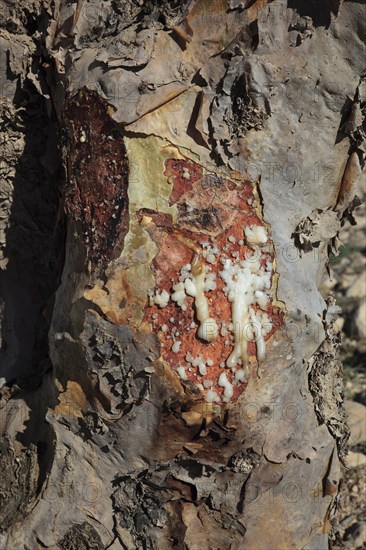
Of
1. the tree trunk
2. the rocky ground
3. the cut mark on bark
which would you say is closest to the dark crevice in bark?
the tree trunk

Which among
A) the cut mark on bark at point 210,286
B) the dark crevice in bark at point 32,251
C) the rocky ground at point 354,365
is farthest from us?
the rocky ground at point 354,365

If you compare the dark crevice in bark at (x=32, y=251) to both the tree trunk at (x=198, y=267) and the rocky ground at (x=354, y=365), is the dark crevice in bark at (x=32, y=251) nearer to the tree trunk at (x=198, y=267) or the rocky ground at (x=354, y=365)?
the tree trunk at (x=198, y=267)

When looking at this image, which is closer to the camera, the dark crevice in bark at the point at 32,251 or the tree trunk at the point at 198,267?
the tree trunk at the point at 198,267

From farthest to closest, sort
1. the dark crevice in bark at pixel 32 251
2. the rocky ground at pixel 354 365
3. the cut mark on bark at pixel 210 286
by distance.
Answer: the rocky ground at pixel 354 365 < the dark crevice in bark at pixel 32 251 < the cut mark on bark at pixel 210 286

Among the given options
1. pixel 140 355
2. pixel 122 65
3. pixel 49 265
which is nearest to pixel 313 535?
pixel 140 355

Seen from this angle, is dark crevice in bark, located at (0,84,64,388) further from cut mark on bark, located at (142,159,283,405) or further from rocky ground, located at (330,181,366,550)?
rocky ground, located at (330,181,366,550)

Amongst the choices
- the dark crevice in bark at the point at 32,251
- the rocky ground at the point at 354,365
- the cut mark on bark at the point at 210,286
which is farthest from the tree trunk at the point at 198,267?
the rocky ground at the point at 354,365

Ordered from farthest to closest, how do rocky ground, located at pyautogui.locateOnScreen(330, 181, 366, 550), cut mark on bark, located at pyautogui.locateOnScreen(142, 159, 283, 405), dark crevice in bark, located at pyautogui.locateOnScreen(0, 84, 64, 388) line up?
rocky ground, located at pyautogui.locateOnScreen(330, 181, 366, 550) < dark crevice in bark, located at pyautogui.locateOnScreen(0, 84, 64, 388) < cut mark on bark, located at pyautogui.locateOnScreen(142, 159, 283, 405)
